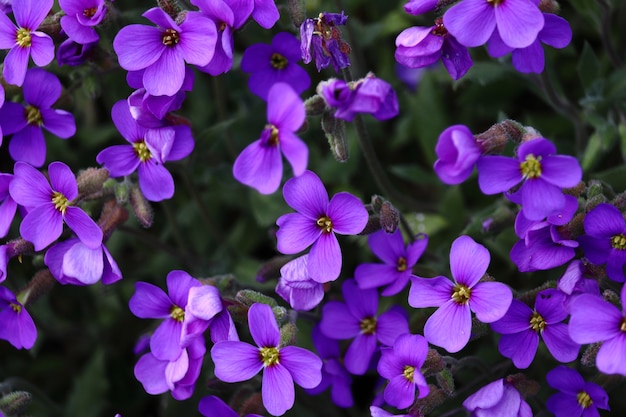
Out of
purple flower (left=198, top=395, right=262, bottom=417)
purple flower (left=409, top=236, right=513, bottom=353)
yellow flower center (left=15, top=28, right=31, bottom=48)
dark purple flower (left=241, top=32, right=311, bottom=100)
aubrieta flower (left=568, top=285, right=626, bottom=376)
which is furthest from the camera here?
dark purple flower (left=241, top=32, right=311, bottom=100)

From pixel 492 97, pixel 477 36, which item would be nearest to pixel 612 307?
pixel 477 36

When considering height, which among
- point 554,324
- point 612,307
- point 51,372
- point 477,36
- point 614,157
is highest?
point 477,36

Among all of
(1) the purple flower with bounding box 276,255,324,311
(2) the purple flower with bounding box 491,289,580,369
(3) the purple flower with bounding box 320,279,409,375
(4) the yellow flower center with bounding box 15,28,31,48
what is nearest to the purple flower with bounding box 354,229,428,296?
(3) the purple flower with bounding box 320,279,409,375

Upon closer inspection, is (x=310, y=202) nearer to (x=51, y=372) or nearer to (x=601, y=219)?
(x=601, y=219)

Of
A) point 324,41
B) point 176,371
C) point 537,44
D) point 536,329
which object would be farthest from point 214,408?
point 537,44

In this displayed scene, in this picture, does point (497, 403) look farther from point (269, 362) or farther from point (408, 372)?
point (269, 362)

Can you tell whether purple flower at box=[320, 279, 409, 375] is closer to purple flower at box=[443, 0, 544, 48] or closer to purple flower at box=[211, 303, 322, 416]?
purple flower at box=[211, 303, 322, 416]
